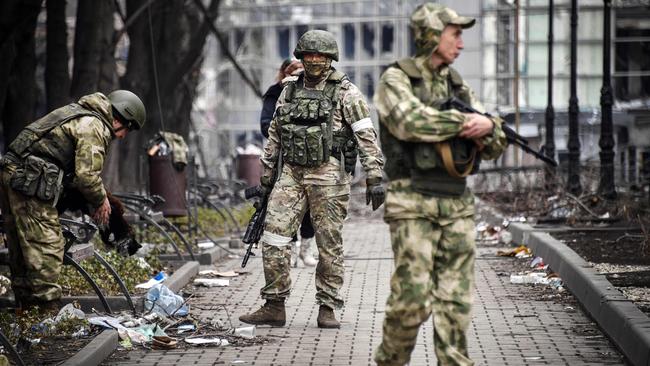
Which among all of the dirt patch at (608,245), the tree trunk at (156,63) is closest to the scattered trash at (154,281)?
the dirt patch at (608,245)

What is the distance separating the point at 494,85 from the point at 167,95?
1188 inches

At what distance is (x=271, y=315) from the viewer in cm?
1063

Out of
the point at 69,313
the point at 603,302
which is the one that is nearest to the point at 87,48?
the point at 69,313

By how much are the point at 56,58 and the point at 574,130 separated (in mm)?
8516

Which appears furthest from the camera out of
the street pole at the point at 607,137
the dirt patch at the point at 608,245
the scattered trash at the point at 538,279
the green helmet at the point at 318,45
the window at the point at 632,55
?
the window at the point at 632,55

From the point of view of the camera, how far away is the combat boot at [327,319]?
1051cm

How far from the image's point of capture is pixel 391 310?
741 centimetres

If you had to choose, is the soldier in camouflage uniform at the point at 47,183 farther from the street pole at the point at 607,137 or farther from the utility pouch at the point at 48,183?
the street pole at the point at 607,137

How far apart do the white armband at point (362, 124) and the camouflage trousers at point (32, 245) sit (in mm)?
2309

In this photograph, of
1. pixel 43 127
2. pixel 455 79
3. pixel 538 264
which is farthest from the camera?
pixel 538 264

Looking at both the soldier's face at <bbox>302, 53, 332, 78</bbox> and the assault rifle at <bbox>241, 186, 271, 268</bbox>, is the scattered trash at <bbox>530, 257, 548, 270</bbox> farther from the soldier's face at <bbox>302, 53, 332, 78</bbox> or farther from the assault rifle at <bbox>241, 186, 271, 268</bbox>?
the soldier's face at <bbox>302, 53, 332, 78</bbox>

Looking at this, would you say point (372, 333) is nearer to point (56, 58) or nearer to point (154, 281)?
point (154, 281)

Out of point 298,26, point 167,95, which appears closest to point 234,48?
point 298,26

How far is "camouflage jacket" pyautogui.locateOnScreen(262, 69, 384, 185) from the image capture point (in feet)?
34.6
